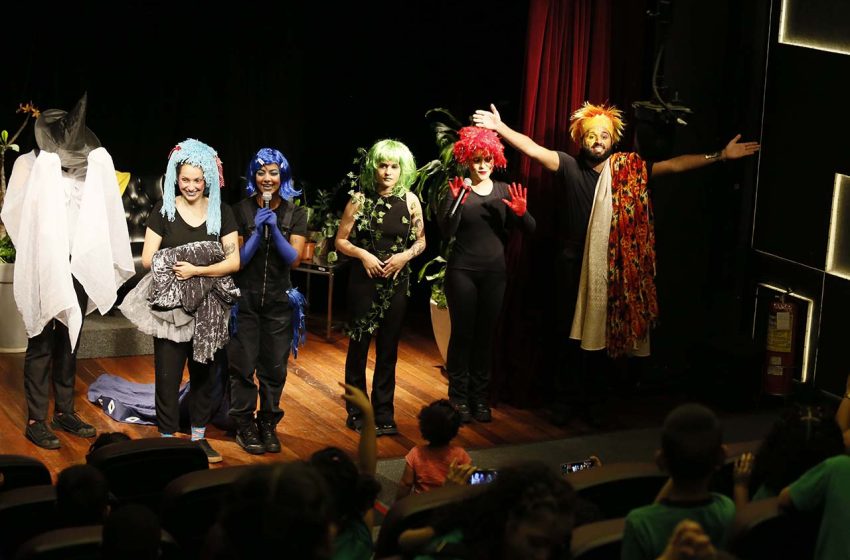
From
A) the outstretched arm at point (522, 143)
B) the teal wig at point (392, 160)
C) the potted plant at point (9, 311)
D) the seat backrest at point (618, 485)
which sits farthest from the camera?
the potted plant at point (9, 311)

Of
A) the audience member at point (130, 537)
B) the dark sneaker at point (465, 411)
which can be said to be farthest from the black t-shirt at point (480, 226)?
the audience member at point (130, 537)

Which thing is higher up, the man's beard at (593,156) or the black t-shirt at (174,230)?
the man's beard at (593,156)

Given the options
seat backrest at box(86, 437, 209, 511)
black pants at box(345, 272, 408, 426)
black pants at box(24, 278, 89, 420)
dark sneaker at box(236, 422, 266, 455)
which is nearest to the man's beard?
black pants at box(345, 272, 408, 426)

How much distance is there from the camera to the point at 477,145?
5.66m

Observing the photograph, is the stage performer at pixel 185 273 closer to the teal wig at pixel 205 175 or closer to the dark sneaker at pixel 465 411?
the teal wig at pixel 205 175

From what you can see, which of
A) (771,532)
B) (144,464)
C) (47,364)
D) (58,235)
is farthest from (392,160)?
(771,532)

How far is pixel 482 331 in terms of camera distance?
5.86m

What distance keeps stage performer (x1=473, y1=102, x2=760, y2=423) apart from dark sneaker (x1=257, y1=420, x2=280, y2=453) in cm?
158

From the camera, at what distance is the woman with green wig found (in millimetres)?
5461

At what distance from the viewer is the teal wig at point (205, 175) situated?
495cm

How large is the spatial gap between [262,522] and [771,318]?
4690 millimetres

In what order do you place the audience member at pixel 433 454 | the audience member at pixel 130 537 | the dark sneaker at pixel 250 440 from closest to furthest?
the audience member at pixel 130 537 < the audience member at pixel 433 454 < the dark sneaker at pixel 250 440

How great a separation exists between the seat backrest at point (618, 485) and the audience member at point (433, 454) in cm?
56

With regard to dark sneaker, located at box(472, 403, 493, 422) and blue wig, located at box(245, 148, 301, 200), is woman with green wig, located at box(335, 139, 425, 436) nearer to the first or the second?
blue wig, located at box(245, 148, 301, 200)
